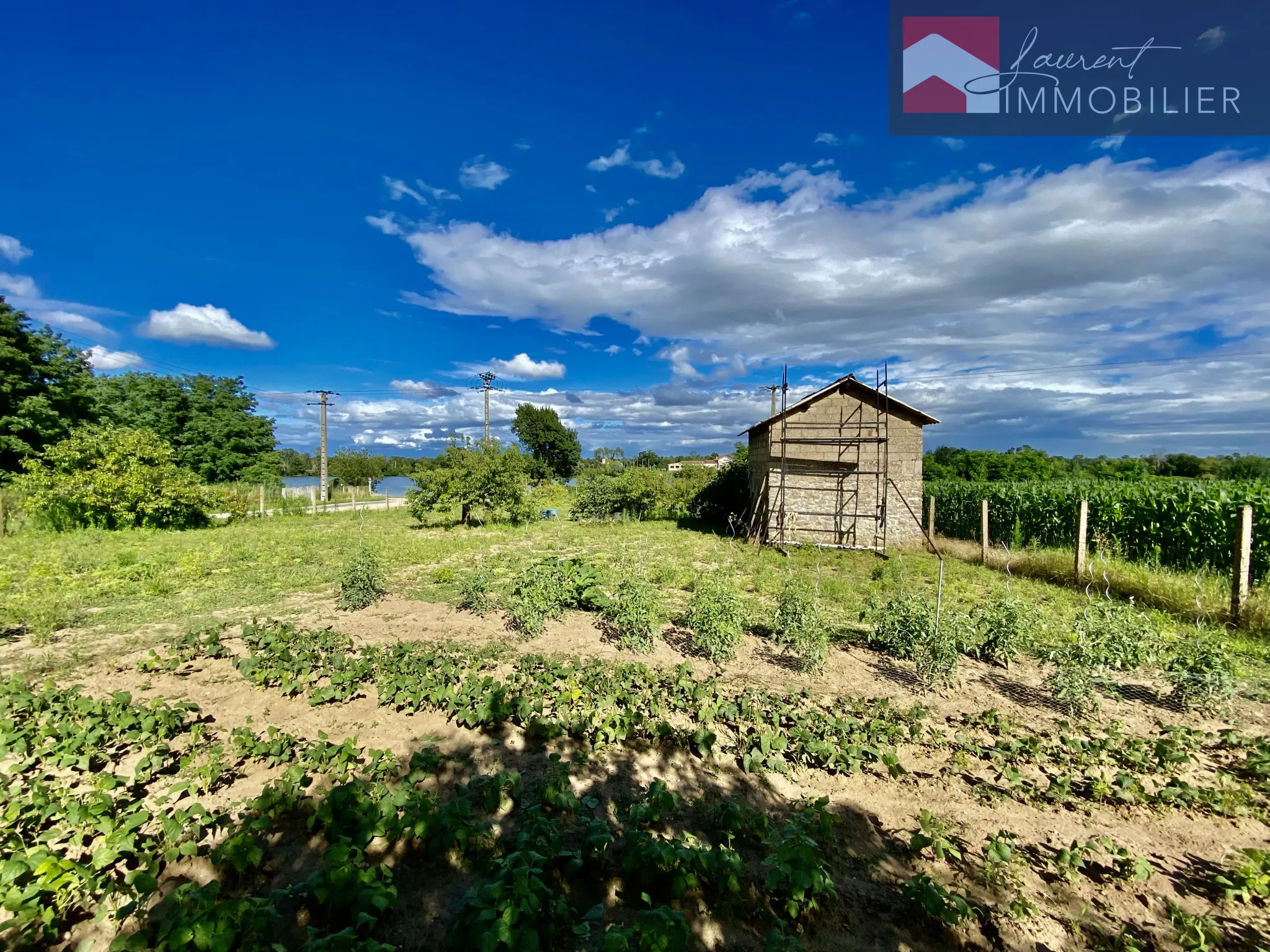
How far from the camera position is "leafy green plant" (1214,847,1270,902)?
2.94 metres

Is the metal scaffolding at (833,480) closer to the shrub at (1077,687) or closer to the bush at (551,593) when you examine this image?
the bush at (551,593)

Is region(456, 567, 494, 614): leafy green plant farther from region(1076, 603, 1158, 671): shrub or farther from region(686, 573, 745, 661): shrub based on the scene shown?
region(1076, 603, 1158, 671): shrub

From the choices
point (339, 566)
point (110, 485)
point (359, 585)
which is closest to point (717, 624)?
point (359, 585)

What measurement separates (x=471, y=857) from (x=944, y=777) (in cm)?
347

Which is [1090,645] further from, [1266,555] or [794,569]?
[1266,555]

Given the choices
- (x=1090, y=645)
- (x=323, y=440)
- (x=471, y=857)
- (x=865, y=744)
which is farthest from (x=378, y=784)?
(x=323, y=440)

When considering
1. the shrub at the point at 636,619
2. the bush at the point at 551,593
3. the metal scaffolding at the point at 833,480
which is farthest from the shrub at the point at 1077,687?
the metal scaffolding at the point at 833,480

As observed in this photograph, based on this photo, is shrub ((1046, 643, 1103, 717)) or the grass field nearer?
the grass field

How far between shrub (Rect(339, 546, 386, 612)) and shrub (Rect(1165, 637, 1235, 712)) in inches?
399

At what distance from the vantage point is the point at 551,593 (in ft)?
25.2

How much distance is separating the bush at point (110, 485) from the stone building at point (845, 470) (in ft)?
62.0

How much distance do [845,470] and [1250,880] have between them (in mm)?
13404

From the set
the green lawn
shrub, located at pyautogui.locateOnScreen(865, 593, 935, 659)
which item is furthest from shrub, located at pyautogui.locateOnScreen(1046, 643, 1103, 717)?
the green lawn

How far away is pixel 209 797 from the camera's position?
3648mm
